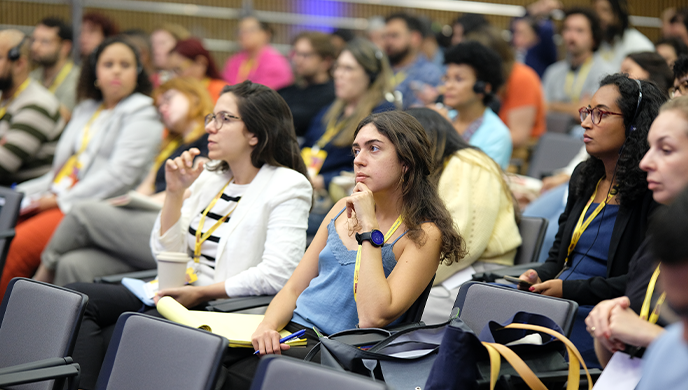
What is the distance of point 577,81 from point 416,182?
4.31 metres

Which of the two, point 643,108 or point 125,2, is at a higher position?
point 125,2

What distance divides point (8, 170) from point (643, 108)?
12.9 ft

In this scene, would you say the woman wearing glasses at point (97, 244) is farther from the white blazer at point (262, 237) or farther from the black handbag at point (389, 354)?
the black handbag at point (389, 354)

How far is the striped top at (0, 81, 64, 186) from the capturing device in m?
4.36

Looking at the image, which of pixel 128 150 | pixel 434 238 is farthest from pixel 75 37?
pixel 434 238

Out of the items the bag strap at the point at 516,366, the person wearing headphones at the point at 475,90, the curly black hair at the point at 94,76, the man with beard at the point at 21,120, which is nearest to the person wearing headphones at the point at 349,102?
→ the person wearing headphones at the point at 475,90

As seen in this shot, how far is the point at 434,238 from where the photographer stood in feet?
6.97

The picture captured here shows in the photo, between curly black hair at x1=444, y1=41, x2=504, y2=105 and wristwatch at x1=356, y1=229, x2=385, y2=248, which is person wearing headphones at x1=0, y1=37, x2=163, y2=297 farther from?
wristwatch at x1=356, y1=229, x2=385, y2=248

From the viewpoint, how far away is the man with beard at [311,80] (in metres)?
5.29

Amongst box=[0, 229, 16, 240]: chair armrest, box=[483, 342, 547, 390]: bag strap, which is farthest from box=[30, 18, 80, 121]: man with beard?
box=[483, 342, 547, 390]: bag strap

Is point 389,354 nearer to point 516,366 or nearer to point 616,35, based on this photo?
point 516,366

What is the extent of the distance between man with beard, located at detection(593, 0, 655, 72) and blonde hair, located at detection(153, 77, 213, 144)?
3.75 metres

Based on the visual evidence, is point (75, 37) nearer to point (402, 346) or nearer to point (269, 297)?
point (269, 297)

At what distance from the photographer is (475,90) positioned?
12.7 feet
